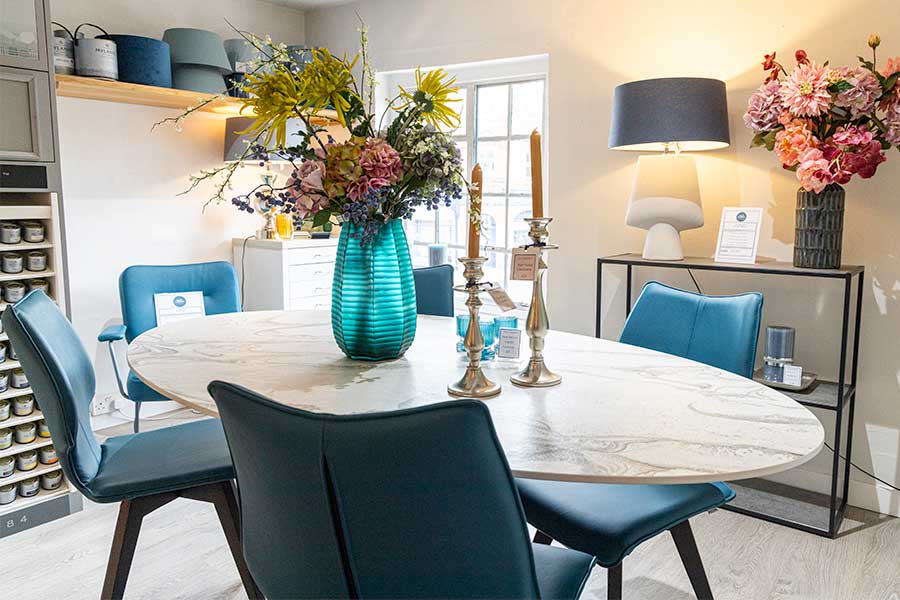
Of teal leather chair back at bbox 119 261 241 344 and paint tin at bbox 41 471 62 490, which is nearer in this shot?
paint tin at bbox 41 471 62 490

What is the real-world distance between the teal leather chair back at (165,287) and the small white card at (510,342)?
191 centimetres

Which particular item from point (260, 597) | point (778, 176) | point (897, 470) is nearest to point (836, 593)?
point (897, 470)

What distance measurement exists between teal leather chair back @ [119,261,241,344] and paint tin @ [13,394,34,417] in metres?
0.50

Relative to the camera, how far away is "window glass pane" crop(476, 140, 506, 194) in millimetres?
3828

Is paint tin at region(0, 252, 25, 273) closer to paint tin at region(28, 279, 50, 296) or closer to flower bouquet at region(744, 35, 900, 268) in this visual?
paint tin at region(28, 279, 50, 296)

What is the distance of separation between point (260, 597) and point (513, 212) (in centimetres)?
243

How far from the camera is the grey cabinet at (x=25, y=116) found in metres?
2.44

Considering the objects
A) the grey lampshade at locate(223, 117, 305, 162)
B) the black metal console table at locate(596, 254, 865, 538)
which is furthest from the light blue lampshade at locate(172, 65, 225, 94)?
the black metal console table at locate(596, 254, 865, 538)

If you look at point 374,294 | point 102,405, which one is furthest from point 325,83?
point 102,405

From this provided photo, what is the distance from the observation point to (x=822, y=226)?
8.02ft

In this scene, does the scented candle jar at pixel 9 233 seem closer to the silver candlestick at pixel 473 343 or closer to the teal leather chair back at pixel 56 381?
the teal leather chair back at pixel 56 381

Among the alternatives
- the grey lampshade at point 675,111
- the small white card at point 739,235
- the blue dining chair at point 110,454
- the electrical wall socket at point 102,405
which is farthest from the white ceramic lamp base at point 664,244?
the electrical wall socket at point 102,405

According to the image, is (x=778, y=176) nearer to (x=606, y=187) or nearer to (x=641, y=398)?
(x=606, y=187)

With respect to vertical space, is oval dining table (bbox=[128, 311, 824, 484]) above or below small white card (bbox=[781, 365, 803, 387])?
above
